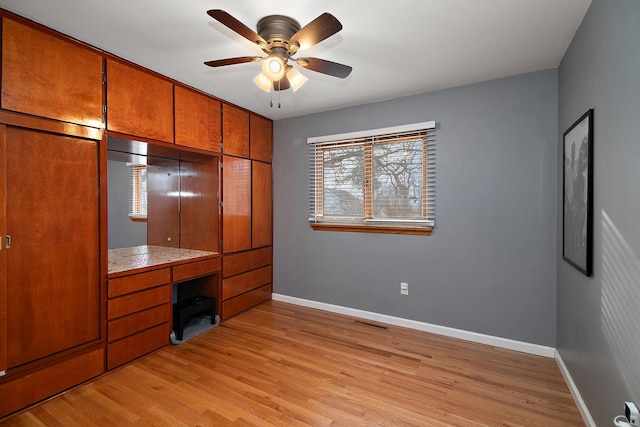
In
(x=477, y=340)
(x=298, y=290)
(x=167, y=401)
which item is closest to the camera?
(x=167, y=401)

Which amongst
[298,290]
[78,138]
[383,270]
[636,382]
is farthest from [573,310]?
[78,138]

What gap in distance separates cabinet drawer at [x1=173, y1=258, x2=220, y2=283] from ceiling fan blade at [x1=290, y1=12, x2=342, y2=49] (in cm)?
225

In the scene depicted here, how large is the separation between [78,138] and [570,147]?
11.6 ft

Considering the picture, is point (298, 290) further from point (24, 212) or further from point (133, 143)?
point (24, 212)

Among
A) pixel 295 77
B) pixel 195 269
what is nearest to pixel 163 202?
pixel 195 269

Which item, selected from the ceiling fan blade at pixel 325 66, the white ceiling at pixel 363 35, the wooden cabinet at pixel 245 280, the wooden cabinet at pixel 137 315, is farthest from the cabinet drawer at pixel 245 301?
the ceiling fan blade at pixel 325 66

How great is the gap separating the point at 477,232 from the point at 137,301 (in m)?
3.11

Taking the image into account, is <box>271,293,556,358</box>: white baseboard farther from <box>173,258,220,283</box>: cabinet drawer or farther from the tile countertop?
the tile countertop

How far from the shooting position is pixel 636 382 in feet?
3.95

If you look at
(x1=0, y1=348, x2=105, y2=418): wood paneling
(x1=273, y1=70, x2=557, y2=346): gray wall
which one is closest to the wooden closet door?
(x1=0, y1=348, x2=105, y2=418): wood paneling

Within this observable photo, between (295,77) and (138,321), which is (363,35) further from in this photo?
(138,321)

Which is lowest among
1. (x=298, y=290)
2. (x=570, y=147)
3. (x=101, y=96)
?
(x=298, y=290)

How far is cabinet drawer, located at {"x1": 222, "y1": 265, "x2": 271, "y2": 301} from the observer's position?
3398mm

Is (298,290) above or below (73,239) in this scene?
below
